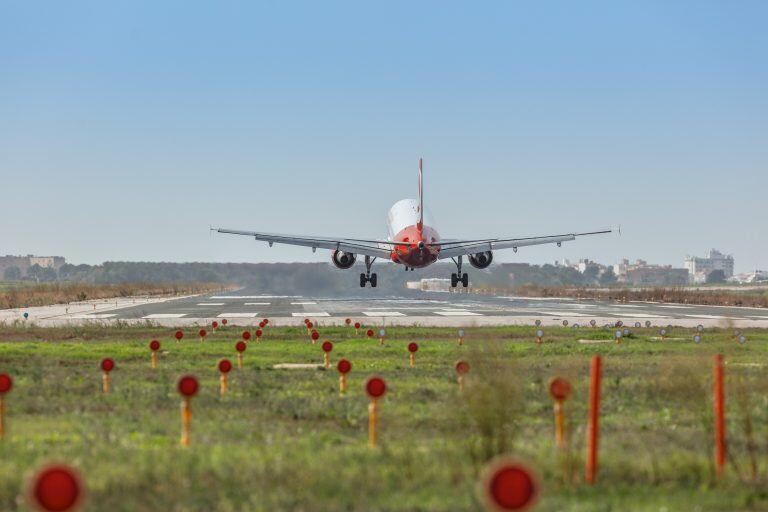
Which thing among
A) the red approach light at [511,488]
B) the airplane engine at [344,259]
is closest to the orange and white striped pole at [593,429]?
the red approach light at [511,488]

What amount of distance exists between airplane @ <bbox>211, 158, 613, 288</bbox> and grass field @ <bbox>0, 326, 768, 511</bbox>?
43492mm

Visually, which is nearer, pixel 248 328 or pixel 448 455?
pixel 448 455

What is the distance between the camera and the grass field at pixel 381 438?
37.2 feet

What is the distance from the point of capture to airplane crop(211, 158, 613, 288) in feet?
235

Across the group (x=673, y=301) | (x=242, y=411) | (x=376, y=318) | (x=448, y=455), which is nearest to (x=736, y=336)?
(x=376, y=318)

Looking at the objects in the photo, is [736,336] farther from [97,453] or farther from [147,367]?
[97,453]

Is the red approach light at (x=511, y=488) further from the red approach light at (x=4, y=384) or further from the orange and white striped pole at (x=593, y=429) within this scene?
the red approach light at (x=4, y=384)

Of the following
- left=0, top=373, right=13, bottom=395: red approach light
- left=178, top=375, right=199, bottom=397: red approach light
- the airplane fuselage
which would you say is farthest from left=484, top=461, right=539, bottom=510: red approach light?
the airplane fuselage

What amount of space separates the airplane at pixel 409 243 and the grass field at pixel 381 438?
143ft

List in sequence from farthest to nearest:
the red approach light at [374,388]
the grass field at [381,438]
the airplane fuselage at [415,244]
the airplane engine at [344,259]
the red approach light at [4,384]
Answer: the airplane engine at [344,259], the airplane fuselage at [415,244], the red approach light at [4,384], the red approach light at [374,388], the grass field at [381,438]

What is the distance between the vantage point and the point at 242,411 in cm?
1911

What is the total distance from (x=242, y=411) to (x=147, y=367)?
10.6 m

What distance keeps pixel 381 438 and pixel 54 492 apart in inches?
318

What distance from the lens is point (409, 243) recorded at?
70.6m
